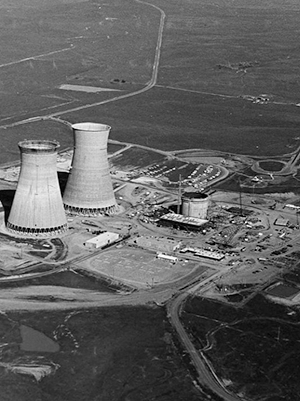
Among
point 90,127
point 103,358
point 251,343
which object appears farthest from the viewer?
point 90,127

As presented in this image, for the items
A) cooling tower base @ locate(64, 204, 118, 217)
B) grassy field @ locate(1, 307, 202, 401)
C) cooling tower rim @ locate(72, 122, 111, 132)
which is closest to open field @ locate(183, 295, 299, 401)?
grassy field @ locate(1, 307, 202, 401)

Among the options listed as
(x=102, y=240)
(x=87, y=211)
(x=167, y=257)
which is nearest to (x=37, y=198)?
(x=102, y=240)

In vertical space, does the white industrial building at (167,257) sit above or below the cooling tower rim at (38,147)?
below

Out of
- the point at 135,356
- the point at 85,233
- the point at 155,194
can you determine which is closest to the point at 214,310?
the point at 135,356

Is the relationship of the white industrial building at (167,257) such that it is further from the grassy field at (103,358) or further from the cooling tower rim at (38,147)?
the cooling tower rim at (38,147)

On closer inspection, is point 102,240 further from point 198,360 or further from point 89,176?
point 198,360

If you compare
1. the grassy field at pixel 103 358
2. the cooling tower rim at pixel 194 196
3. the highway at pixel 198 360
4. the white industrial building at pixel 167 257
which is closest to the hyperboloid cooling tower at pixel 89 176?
the cooling tower rim at pixel 194 196

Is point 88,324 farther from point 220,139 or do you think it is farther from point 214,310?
point 220,139
